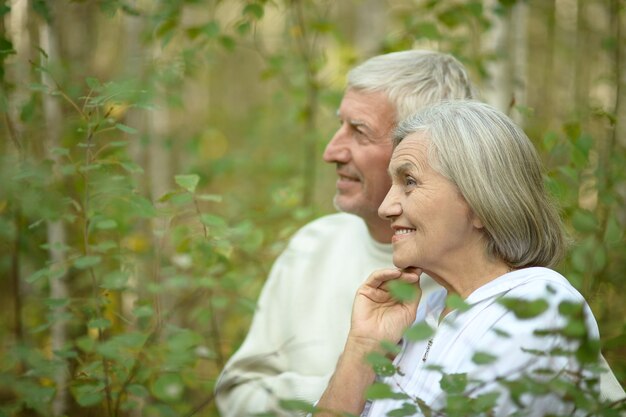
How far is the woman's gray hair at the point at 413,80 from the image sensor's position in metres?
2.79

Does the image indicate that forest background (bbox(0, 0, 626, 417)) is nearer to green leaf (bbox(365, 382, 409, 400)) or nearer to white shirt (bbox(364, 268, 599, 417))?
white shirt (bbox(364, 268, 599, 417))

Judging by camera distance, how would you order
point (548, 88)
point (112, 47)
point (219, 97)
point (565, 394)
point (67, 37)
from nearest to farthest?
point (565, 394) < point (67, 37) < point (548, 88) < point (112, 47) < point (219, 97)

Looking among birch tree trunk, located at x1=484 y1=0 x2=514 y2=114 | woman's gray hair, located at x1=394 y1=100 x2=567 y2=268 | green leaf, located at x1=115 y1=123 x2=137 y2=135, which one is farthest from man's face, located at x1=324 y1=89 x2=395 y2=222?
birch tree trunk, located at x1=484 y1=0 x2=514 y2=114

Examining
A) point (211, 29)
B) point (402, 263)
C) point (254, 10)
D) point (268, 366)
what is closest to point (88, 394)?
point (268, 366)

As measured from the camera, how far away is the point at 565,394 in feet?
5.59

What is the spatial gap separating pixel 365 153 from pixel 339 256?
0.53 m

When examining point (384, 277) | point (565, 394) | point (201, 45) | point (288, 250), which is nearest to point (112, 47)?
point (201, 45)

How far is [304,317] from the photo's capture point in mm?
3105

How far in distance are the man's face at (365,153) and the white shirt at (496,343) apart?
2.48 feet

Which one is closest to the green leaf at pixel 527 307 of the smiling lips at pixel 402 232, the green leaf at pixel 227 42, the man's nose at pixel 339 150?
the smiling lips at pixel 402 232

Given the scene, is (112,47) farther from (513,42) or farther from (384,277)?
(384,277)

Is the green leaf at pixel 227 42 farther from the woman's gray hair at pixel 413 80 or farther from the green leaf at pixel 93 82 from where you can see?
the green leaf at pixel 93 82

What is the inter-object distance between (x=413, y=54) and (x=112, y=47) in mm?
6186

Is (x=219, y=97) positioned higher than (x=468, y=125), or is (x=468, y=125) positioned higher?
(x=468, y=125)
